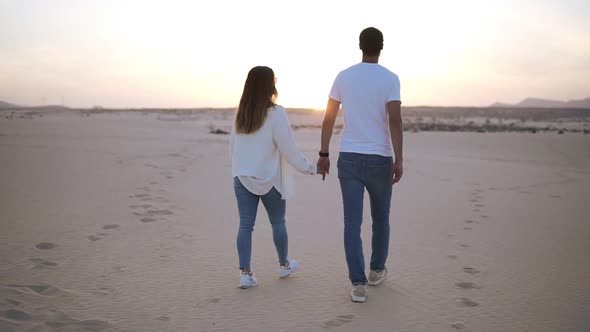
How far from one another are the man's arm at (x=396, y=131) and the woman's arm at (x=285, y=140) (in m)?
0.72

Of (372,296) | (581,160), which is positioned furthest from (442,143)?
(372,296)


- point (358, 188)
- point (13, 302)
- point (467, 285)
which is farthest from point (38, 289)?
point (467, 285)

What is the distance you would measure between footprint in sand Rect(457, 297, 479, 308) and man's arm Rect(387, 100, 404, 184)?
1063 mm

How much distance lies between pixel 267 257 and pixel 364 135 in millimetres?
1959

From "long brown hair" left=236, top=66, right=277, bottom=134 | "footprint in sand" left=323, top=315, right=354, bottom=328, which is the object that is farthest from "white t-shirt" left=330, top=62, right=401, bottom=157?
"footprint in sand" left=323, top=315, right=354, bottom=328

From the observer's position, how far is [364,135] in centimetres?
396

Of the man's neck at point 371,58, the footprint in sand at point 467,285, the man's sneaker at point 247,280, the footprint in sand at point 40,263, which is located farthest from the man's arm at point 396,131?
the footprint in sand at point 40,263

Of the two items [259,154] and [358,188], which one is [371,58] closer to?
[358,188]

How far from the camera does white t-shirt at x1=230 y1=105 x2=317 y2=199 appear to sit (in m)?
4.18

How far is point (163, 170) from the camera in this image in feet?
38.1

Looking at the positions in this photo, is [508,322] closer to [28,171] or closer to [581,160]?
[28,171]

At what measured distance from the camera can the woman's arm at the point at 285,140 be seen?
13.7 ft

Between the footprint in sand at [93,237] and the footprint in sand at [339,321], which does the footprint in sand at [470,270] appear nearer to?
the footprint in sand at [339,321]

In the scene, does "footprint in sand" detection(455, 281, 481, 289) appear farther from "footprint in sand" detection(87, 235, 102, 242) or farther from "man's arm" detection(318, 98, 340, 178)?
"footprint in sand" detection(87, 235, 102, 242)
